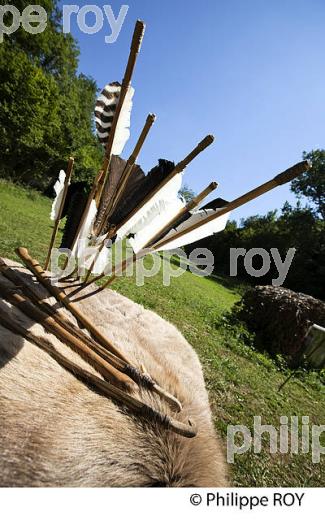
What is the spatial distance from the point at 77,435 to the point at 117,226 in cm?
83

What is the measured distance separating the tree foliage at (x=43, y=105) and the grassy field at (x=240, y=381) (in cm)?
1206

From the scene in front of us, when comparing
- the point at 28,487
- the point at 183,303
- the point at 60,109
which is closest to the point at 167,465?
the point at 28,487

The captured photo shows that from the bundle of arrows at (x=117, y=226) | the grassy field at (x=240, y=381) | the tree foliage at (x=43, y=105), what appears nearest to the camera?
the bundle of arrows at (x=117, y=226)

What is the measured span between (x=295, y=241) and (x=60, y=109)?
968 inches

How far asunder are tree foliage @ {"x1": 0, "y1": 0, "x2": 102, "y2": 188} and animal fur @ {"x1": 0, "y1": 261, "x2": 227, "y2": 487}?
20.0 meters

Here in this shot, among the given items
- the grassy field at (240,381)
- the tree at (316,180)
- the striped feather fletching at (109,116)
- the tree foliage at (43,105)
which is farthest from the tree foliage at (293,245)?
the striped feather fletching at (109,116)

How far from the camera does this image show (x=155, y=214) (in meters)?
1.37

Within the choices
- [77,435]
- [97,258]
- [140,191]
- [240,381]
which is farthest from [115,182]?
[240,381]

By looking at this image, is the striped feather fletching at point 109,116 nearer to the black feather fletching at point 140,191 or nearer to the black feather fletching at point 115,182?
the black feather fletching at point 115,182

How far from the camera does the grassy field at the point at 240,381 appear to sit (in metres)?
2.72

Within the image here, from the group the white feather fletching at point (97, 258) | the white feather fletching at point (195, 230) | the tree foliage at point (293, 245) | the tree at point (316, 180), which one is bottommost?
the white feather fletching at point (97, 258)

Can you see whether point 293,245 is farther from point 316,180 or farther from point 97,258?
point 97,258
